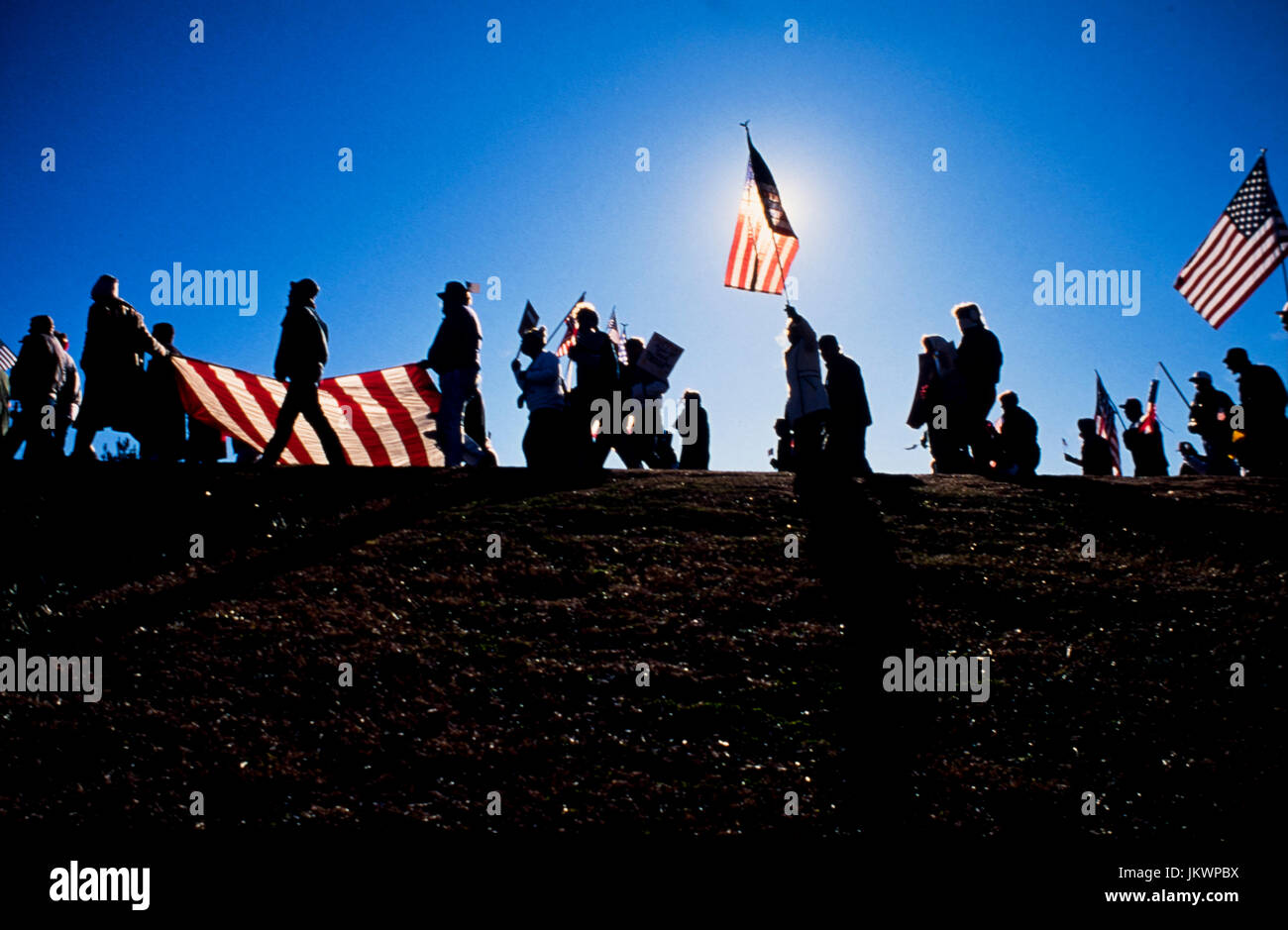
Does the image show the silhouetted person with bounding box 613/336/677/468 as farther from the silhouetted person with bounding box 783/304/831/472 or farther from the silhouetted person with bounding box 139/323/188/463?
the silhouetted person with bounding box 139/323/188/463

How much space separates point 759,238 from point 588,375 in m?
3.59

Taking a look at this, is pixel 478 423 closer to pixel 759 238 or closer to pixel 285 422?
pixel 285 422

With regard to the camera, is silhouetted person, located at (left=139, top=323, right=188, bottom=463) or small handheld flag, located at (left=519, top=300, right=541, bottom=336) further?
→ small handheld flag, located at (left=519, top=300, right=541, bottom=336)

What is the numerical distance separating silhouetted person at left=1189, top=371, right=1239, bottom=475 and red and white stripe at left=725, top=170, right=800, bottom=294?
5527 mm

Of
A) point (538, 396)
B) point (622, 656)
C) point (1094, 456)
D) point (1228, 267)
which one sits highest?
point (1228, 267)

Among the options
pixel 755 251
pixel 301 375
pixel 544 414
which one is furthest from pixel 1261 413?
pixel 301 375

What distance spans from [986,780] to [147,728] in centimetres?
388

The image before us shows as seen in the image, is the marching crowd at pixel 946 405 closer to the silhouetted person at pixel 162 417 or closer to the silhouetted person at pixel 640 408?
the silhouetted person at pixel 640 408

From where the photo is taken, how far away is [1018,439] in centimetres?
1039

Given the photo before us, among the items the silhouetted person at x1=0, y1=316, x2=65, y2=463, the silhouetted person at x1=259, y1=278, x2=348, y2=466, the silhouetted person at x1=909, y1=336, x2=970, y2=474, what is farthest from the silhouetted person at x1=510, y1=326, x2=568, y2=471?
the silhouetted person at x1=0, y1=316, x2=65, y2=463

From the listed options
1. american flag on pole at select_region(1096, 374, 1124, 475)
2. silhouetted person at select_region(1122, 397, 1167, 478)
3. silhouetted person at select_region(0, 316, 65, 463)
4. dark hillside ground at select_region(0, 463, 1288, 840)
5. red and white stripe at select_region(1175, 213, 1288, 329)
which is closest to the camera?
dark hillside ground at select_region(0, 463, 1288, 840)

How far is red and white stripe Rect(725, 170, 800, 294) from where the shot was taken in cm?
1084
